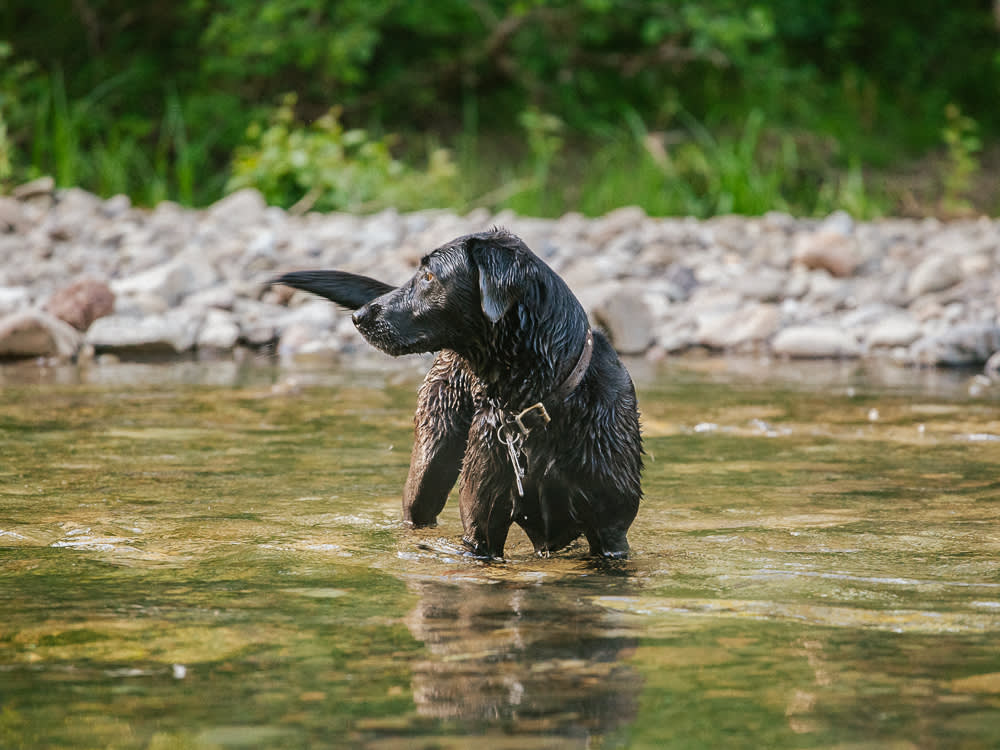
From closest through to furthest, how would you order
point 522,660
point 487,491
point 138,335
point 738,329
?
point 522,660
point 487,491
point 138,335
point 738,329

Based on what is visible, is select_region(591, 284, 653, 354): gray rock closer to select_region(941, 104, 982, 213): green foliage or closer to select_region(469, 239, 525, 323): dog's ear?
select_region(469, 239, 525, 323): dog's ear

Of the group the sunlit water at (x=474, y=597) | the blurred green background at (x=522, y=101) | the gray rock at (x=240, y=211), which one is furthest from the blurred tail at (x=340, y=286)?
the blurred green background at (x=522, y=101)

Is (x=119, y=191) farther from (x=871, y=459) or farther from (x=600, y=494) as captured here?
(x=600, y=494)


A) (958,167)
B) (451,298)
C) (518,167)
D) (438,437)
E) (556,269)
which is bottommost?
(438,437)

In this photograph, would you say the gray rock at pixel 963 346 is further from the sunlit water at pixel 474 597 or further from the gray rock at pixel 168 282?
the gray rock at pixel 168 282

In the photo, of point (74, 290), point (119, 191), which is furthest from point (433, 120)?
point (74, 290)

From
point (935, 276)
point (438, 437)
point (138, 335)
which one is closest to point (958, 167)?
point (935, 276)

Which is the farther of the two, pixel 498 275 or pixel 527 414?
pixel 527 414

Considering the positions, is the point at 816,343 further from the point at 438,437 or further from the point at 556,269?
the point at 438,437

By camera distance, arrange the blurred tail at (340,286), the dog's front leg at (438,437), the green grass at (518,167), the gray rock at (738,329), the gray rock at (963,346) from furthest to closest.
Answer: the green grass at (518,167)
the gray rock at (738,329)
the gray rock at (963,346)
the blurred tail at (340,286)
the dog's front leg at (438,437)

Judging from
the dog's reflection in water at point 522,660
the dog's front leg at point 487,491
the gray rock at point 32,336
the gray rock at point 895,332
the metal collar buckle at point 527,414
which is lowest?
the dog's reflection in water at point 522,660

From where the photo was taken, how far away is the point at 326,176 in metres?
14.3

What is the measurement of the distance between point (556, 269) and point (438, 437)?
6825mm

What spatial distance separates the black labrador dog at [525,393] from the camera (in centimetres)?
420
